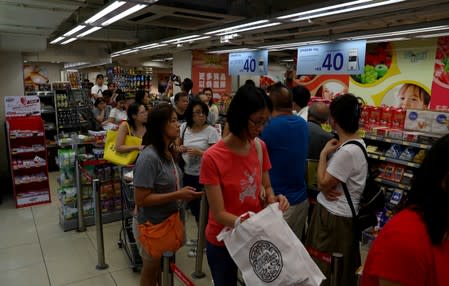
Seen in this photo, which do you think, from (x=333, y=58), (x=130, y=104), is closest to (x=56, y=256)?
(x=130, y=104)

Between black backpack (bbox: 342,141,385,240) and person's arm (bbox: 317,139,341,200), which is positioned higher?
person's arm (bbox: 317,139,341,200)

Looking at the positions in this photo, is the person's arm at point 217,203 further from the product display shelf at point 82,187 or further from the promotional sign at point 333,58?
the promotional sign at point 333,58

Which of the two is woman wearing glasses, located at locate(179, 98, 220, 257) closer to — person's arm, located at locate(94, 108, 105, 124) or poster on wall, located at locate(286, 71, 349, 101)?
person's arm, located at locate(94, 108, 105, 124)

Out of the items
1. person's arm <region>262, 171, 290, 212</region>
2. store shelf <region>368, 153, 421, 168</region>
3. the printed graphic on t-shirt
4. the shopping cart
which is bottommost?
the shopping cart

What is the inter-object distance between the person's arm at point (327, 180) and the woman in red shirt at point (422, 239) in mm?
1175

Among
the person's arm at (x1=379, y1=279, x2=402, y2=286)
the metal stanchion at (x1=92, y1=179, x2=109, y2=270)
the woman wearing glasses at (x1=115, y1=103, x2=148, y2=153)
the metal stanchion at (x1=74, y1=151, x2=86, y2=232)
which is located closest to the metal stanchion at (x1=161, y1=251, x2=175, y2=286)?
the person's arm at (x1=379, y1=279, x2=402, y2=286)

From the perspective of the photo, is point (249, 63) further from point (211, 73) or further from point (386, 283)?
point (386, 283)

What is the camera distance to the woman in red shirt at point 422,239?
980mm

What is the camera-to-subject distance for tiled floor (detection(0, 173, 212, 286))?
139 inches

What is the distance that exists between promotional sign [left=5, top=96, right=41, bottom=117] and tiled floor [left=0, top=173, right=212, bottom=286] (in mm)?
1748

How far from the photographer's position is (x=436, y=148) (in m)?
1.05

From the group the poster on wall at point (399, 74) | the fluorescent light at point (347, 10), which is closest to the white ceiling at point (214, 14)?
the fluorescent light at point (347, 10)

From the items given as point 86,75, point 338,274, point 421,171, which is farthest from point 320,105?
point 86,75

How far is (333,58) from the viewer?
7.29 m
